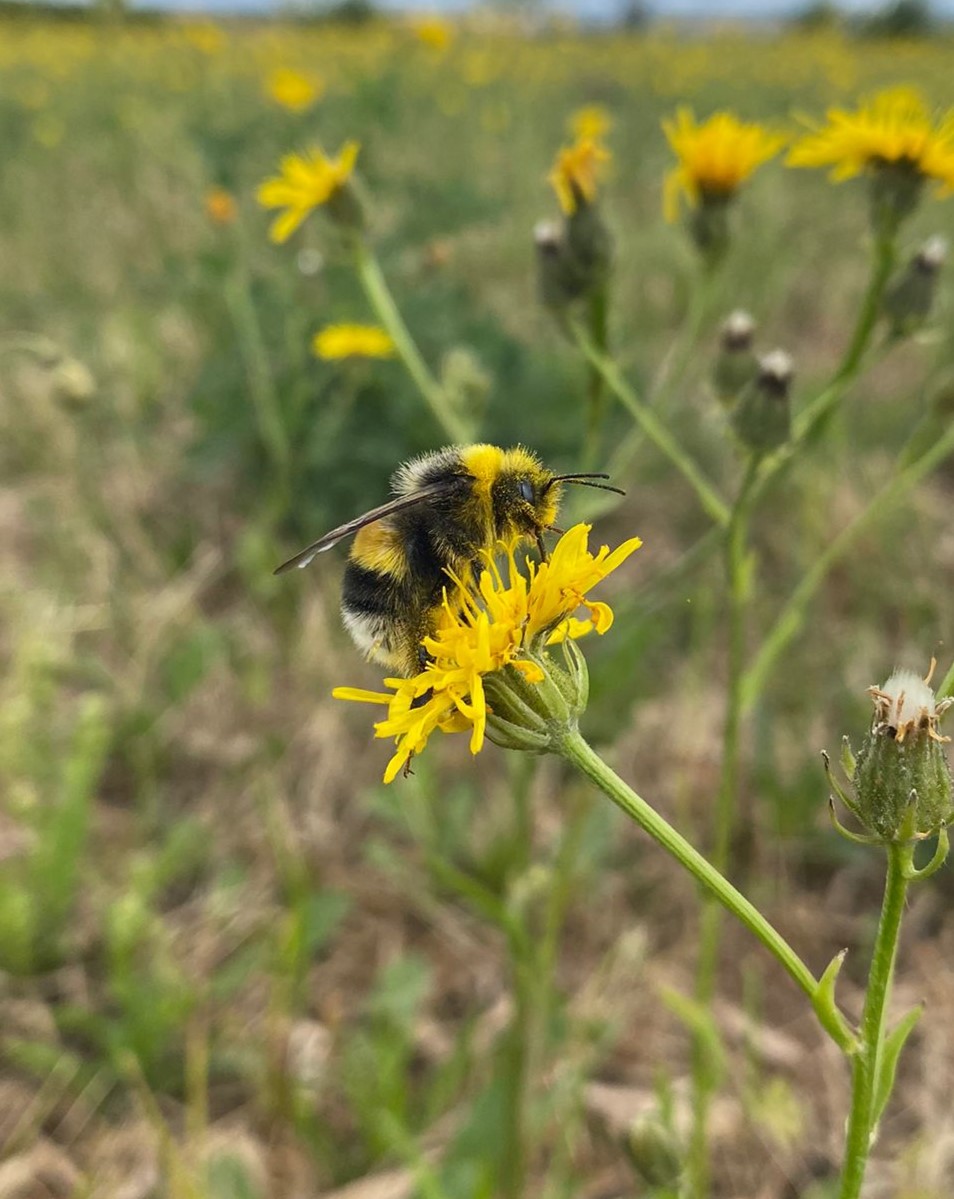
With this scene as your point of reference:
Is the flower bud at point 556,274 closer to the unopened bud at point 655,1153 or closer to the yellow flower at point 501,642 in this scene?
the yellow flower at point 501,642

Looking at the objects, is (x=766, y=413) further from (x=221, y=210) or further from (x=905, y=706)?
(x=221, y=210)

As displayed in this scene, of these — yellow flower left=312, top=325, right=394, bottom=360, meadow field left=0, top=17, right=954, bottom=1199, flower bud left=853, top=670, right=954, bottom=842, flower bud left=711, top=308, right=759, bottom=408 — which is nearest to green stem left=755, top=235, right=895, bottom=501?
meadow field left=0, top=17, right=954, bottom=1199

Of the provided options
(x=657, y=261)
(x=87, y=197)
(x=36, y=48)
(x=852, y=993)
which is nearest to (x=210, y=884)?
(x=852, y=993)

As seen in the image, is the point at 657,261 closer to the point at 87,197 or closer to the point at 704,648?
the point at 704,648

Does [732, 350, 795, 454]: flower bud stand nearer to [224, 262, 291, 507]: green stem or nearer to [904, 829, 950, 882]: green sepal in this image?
[904, 829, 950, 882]: green sepal

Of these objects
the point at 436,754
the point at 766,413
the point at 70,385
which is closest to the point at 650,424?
the point at 766,413
